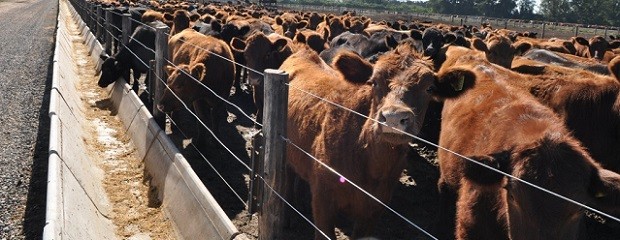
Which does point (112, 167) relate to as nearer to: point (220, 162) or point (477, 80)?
point (220, 162)

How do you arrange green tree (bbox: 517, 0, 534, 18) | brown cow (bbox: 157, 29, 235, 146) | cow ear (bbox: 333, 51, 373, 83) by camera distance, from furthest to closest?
green tree (bbox: 517, 0, 534, 18)
brown cow (bbox: 157, 29, 235, 146)
cow ear (bbox: 333, 51, 373, 83)

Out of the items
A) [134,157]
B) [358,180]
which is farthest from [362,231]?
[134,157]

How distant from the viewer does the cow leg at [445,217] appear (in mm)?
5477

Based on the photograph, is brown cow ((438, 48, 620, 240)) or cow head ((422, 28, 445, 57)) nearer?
brown cow ((438, 48, 620, 240))

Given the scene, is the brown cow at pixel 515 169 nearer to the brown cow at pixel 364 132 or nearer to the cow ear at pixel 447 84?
the cow ear at pixel 447 84

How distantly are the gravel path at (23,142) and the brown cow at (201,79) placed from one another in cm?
174

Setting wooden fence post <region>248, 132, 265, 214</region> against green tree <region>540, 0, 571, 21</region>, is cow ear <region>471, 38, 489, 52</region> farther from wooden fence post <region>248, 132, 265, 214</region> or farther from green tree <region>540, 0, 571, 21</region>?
green tree <region>540, 0, 571, 21</region>

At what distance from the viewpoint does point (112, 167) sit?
6777 mm

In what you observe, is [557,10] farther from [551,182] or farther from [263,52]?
[551,182]

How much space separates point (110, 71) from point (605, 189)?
30.4 ft

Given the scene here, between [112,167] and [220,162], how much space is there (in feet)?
4.44

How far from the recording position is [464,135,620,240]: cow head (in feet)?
9.27

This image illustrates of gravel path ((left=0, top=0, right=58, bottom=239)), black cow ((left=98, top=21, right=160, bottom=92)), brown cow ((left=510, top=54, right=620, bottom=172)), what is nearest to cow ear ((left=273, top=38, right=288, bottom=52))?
black cow ((left=98, top=21, right=160, bottom=92))

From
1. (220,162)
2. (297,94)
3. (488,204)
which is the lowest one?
(220,162)
